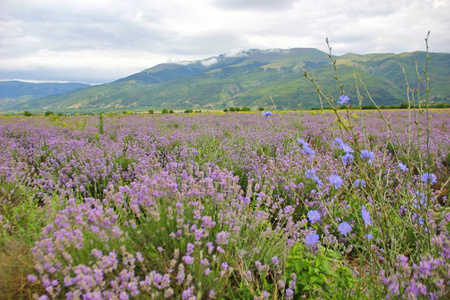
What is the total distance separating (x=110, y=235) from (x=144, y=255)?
0.26 meters

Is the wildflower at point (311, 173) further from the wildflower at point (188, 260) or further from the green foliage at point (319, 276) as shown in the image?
the wildflower at point (188, 260)

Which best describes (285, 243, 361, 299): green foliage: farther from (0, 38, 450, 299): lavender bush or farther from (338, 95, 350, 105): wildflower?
(338, 95, 350, 105): wildflower

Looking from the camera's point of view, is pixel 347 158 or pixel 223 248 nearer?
pixel 347 158

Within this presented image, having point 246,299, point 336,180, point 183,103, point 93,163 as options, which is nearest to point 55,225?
point 246,299

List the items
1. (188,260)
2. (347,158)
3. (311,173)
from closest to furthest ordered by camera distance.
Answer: (188,260) < (347,158) < (311,173)

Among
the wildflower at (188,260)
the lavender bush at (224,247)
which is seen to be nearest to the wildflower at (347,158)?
the lavender bush at (224,247)

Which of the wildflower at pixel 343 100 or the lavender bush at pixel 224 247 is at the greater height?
the wildflower at pixel 343 100

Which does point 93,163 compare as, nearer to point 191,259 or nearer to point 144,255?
point 144,255

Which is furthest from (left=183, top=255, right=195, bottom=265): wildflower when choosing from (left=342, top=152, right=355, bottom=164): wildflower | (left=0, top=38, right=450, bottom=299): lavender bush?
(left=342, top=152, right=355, bottom=164): wildflower

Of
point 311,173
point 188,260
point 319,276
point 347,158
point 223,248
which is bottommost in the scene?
point 319,276

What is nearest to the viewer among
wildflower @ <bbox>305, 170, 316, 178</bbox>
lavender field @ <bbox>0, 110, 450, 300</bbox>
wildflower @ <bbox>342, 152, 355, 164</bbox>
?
lavender field @ <bbox>0, 110, 450, 300</bbox>

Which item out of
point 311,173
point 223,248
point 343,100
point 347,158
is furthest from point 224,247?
point 343,100

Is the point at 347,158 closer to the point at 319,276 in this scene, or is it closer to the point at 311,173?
the point at 311,173

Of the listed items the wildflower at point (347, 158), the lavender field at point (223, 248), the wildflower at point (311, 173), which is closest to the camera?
the lavender field at point (223, 248)
